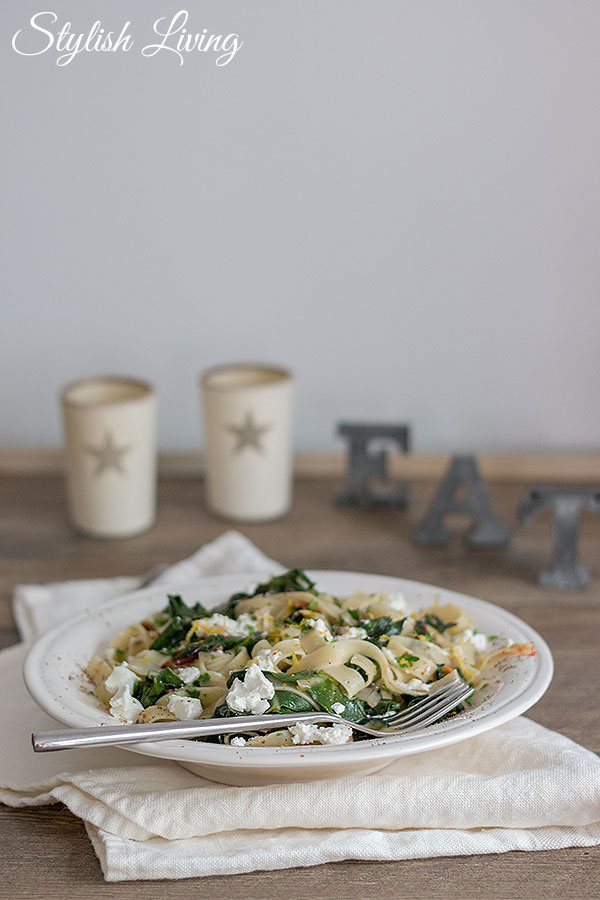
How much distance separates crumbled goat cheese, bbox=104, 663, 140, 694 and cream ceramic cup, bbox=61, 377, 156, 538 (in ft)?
1.76

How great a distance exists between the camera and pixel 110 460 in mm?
1294

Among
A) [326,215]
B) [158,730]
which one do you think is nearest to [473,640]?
[158,730]

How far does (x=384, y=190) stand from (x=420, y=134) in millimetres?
85

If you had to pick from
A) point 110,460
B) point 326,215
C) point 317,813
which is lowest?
point 317,813

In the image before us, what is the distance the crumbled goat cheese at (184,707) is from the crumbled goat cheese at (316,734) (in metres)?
0.07

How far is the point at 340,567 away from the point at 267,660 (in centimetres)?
47

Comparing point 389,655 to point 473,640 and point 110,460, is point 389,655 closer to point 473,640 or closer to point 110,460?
point 473,640

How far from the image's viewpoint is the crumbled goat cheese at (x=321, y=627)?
0.79 m

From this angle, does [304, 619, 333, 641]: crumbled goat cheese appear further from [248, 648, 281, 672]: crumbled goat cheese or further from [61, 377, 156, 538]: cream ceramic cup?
[61, 377, 156, 538]: cream ceramic cup

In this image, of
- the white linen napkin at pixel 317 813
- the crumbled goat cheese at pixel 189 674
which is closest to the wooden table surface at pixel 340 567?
the white linen napkin at pixel 317 813

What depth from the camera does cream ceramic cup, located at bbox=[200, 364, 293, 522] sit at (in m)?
1.31

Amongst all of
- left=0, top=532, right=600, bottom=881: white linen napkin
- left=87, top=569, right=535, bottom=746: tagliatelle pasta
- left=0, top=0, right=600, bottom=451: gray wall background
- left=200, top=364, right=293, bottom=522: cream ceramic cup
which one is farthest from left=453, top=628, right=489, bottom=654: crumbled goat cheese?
left=0, top=0, right=600, bottom=451: gray wall background

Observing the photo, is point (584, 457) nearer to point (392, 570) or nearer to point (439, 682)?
point (392, 570)

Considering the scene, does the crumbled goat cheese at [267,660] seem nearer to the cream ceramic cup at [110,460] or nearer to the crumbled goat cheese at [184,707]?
the crumbled goat cheese at [184,707]
